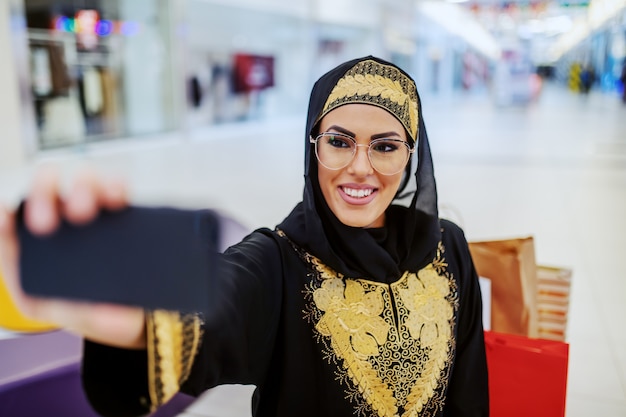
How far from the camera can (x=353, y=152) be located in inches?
42.6

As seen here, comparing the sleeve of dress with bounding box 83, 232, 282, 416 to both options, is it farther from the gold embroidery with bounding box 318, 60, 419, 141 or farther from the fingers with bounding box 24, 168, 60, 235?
the gold embroidery with bounding box 318, 60, 419, 141

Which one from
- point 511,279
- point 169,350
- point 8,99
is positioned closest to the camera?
point 169,350

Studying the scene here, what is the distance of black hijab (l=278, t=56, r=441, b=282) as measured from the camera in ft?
3.54

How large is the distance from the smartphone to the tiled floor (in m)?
0.02

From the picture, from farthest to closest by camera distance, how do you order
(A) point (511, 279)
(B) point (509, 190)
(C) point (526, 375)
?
(B) point (509, 190), (A) point (511, 279), (C) point (526, 375)

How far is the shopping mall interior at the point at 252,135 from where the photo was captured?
2.41 m

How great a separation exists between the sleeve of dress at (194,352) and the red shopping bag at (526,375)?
2.22 feet

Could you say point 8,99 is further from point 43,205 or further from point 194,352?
point 43,205

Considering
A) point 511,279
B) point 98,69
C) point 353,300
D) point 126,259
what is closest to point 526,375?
point 511,279

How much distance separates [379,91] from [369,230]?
0.90 feet

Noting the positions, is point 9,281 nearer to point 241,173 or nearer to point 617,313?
point 617,313

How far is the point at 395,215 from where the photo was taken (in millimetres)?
1225

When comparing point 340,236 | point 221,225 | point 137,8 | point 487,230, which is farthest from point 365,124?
point 137,8

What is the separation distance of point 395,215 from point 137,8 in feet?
33.4
